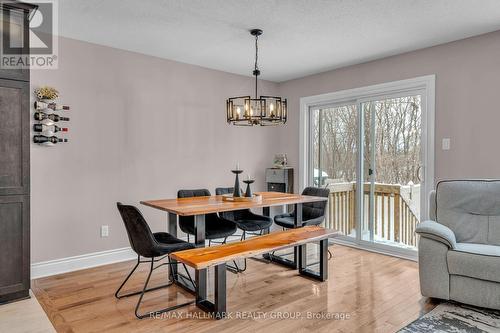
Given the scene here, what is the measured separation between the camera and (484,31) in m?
3.36

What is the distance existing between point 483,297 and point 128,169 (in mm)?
3636

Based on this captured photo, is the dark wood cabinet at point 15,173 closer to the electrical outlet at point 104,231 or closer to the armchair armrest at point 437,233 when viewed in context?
the electrical outlet at point 104,231

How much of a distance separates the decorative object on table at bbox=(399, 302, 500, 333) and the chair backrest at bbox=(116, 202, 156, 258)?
1911 mm

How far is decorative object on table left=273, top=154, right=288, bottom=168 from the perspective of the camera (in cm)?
533

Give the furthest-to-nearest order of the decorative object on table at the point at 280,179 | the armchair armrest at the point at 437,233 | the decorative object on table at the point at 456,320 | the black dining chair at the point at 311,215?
the decorative object on table at the point at 280,179 → the black dining chair at the point at 311,215 → the armchair armrest at the point at 437,233 → the decorative object on table at the point at 456,320

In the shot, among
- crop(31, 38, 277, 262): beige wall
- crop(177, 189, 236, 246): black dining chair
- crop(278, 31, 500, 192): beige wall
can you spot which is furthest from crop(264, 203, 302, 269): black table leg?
crop(278, 31, 500, 192): beige wall

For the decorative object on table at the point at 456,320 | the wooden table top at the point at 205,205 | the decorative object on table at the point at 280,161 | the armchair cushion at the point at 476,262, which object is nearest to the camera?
the decorative object on table at the point at 456,320

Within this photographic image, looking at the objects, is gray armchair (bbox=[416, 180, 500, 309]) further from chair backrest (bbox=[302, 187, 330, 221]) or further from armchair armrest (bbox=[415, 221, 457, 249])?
chair backrest (bbox=[302, 187, 330, 221])

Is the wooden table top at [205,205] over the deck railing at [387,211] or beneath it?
over

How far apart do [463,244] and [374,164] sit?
5.63 ft

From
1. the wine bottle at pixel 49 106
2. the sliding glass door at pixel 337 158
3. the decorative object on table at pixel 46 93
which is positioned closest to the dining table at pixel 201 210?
the sliding glass door at pixel 337 158

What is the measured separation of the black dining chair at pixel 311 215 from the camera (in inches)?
154

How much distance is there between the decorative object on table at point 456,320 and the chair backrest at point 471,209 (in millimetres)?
639

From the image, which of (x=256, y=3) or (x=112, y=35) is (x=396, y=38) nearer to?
(x=256, y=3)
